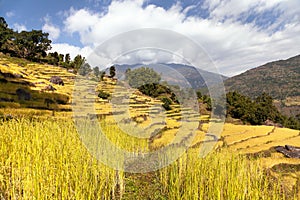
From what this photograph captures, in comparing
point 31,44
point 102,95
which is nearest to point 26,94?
point 102,95

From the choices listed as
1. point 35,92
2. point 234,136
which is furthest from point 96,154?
point 35,92

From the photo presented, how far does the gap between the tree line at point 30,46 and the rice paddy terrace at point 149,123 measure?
21.4 meters

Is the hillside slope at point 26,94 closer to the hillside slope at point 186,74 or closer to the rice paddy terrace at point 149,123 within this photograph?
the rice paddy terrace at point 149,123

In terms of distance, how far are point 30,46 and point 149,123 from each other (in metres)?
33.8

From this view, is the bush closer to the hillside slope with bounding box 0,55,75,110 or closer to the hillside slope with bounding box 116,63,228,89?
the hillside slope with bounding box 0,55,75,110

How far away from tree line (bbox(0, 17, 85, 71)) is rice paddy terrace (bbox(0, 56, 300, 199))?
2140 cm

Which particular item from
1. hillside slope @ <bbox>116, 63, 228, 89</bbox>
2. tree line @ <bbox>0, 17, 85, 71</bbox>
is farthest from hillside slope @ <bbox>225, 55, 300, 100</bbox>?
hillside slope @ <bbox>116, 63, 228, 89</bbox>

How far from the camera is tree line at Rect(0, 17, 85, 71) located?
35.6m

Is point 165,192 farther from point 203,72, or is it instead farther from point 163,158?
point 203,72

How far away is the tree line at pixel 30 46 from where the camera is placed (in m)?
35.6

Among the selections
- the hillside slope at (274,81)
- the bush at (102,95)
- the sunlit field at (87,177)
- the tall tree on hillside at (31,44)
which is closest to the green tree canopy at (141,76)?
the sunlit field at (87,177)

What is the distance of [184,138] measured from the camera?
8.05 m

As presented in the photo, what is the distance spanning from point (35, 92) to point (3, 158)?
11.7 m

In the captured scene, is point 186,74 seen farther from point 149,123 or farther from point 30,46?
point 30,46
